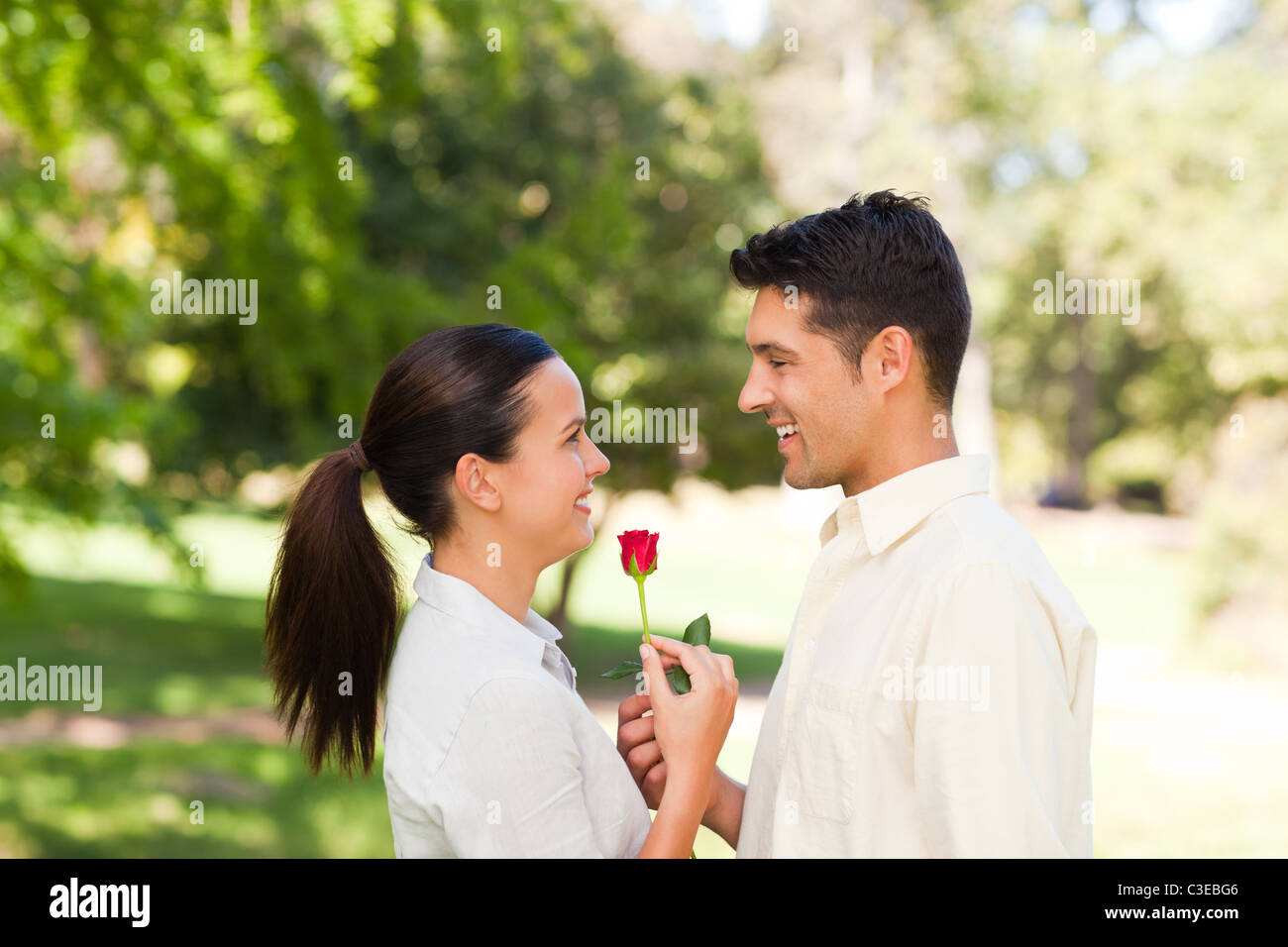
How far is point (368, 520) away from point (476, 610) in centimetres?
36

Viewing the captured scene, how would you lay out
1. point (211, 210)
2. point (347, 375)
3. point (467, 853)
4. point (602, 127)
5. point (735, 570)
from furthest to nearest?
point (735, 570), point (602, 127), point (347, 375), point (211, 210), point (467, 853)

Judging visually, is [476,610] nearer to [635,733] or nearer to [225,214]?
[635,733]

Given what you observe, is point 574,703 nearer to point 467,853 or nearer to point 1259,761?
point 467,853

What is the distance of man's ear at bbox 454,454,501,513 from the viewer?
2.29 meters

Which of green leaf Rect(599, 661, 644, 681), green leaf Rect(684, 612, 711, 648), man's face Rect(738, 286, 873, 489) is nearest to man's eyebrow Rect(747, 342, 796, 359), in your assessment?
man's face Rect(738, 286, 873, 489)

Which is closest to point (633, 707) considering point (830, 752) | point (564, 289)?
point (830, 752)

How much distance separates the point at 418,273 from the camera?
426 inches

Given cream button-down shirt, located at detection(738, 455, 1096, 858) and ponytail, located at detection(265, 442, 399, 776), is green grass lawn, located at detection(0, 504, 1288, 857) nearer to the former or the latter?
ponytail, located at detection(265, 442, 399, 776)

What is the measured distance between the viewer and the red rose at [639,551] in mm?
2250

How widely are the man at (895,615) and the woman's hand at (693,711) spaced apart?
0.15m

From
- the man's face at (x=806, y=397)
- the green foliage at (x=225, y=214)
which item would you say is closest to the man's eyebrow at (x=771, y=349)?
the man's face at (x=806, y=397)

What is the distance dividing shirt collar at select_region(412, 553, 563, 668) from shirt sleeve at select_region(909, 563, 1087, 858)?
2.38ft

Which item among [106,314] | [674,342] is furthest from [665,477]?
[106,314]

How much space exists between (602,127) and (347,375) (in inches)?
311
